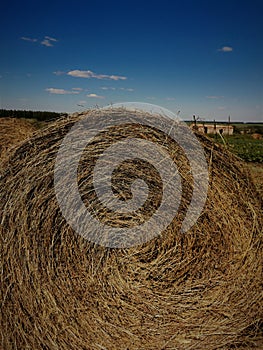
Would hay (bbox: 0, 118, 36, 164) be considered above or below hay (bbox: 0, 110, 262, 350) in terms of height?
above

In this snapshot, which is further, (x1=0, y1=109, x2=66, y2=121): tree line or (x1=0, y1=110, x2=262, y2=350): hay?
(x1=0, y1=109, x2=66, y2=121): tree line

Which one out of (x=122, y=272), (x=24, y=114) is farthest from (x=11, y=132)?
(x=24, y=114)

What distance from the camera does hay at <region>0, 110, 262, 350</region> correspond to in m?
2.26

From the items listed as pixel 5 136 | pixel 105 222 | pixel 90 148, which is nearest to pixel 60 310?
pixel 105 222

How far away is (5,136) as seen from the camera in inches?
121

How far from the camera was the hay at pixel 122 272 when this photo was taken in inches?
88.9

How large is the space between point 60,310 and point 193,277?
99 cm

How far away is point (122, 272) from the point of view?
8.33 ft

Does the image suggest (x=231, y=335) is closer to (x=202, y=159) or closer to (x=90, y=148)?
(x=202, y=159)

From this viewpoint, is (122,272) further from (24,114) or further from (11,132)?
(24,114)

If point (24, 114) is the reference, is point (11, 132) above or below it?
below

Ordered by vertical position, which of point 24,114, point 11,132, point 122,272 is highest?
point 24,114

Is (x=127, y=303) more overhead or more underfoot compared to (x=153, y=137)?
more underfoot

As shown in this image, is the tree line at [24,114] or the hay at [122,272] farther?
the tree line at [24,114]
